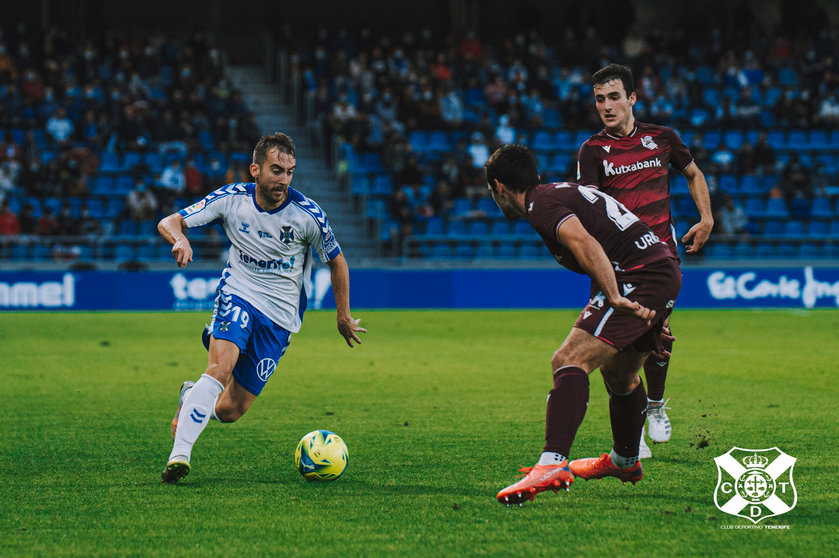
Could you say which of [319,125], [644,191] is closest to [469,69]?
[319,125]

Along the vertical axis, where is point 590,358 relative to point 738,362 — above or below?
above

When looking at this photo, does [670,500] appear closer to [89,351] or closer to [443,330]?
[89,351]

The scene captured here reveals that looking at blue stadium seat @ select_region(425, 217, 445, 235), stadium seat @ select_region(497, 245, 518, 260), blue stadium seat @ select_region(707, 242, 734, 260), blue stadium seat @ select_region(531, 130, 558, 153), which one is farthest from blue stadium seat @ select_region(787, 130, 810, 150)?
blue stadium seat @ select_region(425, 217, 445, 235)

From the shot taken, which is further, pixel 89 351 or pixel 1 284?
pixel 1 284

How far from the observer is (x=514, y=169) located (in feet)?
16.0

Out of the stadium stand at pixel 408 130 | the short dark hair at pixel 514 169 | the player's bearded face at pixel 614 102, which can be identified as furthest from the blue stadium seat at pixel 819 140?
the short dark hair at pixel 514 169

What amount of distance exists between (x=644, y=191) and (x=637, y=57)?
75.5ft

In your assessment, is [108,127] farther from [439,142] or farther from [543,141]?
[543,141]

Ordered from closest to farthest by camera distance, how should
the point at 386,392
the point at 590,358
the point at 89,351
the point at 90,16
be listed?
the point at 590,358 < the point at 386,392 < the point at 89,351 < the point at 90,16

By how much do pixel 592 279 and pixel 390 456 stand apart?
6.69 ft

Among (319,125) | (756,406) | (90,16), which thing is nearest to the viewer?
(756,406)

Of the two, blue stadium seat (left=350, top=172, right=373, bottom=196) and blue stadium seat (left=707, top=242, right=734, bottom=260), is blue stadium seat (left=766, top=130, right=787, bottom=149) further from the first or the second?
blue stadium seat (left=350, top=172, right=373, bottom=196)

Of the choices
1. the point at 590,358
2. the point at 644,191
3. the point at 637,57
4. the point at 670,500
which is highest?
the point at 637,57

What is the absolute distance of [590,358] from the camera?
4.86 m
